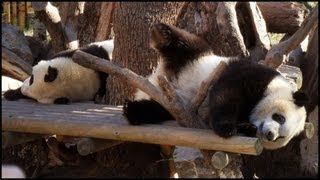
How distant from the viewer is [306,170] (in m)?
4.60

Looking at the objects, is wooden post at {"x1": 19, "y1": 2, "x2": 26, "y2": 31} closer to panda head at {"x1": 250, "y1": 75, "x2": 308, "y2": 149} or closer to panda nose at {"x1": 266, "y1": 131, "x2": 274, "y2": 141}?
panda head at {"x1": 250, "y1": 75, "x2": 308, "y2": 149}

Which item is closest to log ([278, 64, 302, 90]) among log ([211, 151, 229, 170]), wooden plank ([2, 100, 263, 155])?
wooden plank ([2, 100, 263, 155])

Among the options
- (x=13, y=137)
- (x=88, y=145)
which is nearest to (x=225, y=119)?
(x=88, y=145)

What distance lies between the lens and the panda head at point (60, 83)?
445 cm

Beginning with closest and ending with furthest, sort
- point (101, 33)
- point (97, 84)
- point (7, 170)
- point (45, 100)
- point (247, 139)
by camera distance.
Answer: point (7, 170) → point (247, 139) → point (45, 100) → point (97, 84) → point (101, 33)

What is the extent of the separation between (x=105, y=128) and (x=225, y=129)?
73cm

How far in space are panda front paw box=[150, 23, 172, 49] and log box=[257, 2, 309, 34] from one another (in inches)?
87.2

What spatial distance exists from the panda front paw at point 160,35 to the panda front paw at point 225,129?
38.5 inches

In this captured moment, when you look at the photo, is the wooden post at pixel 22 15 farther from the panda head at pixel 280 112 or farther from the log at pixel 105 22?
the panda head at pixel 280 112

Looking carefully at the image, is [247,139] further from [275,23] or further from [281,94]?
[275,23]

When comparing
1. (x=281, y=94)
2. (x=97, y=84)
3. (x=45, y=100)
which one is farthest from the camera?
(x=97, y=84)

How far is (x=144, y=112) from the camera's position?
3471 millimetres

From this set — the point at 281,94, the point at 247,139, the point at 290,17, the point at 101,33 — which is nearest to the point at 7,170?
the point at 247,139

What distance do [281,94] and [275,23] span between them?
8.43 ft
